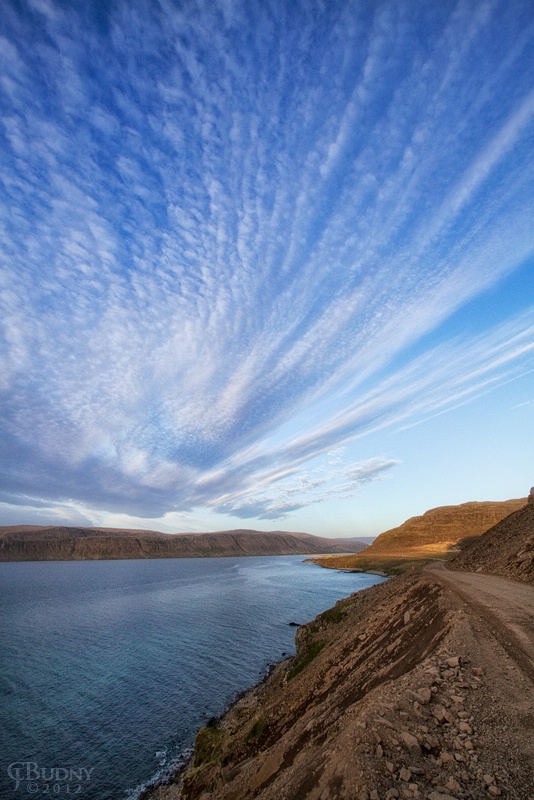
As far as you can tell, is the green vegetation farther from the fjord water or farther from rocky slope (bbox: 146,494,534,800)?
the fjord water

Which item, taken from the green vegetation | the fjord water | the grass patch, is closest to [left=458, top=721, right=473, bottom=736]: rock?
the green vegetation

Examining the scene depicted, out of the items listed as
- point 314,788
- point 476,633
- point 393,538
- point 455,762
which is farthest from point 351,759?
point 393,538

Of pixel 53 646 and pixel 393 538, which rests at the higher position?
pixel 393 538

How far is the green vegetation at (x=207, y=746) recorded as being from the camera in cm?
2026

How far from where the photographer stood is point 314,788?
8695 millimetres

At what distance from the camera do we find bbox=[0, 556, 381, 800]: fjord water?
2375 cm

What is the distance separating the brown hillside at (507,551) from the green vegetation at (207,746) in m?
22.0

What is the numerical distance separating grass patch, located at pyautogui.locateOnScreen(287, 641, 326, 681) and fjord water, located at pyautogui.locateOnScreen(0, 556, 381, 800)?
7.99 meters

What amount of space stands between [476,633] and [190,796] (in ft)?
50.5

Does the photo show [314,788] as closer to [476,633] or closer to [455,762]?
[455,762]

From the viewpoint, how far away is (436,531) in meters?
142

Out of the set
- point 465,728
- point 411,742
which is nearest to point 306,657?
point 465,728

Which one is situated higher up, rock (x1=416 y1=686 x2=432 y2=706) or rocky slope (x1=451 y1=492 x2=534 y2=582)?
rocky slope (x1=451 y1=492 x2=534 y2=582)

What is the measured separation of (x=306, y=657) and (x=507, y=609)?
1587 centimetres
